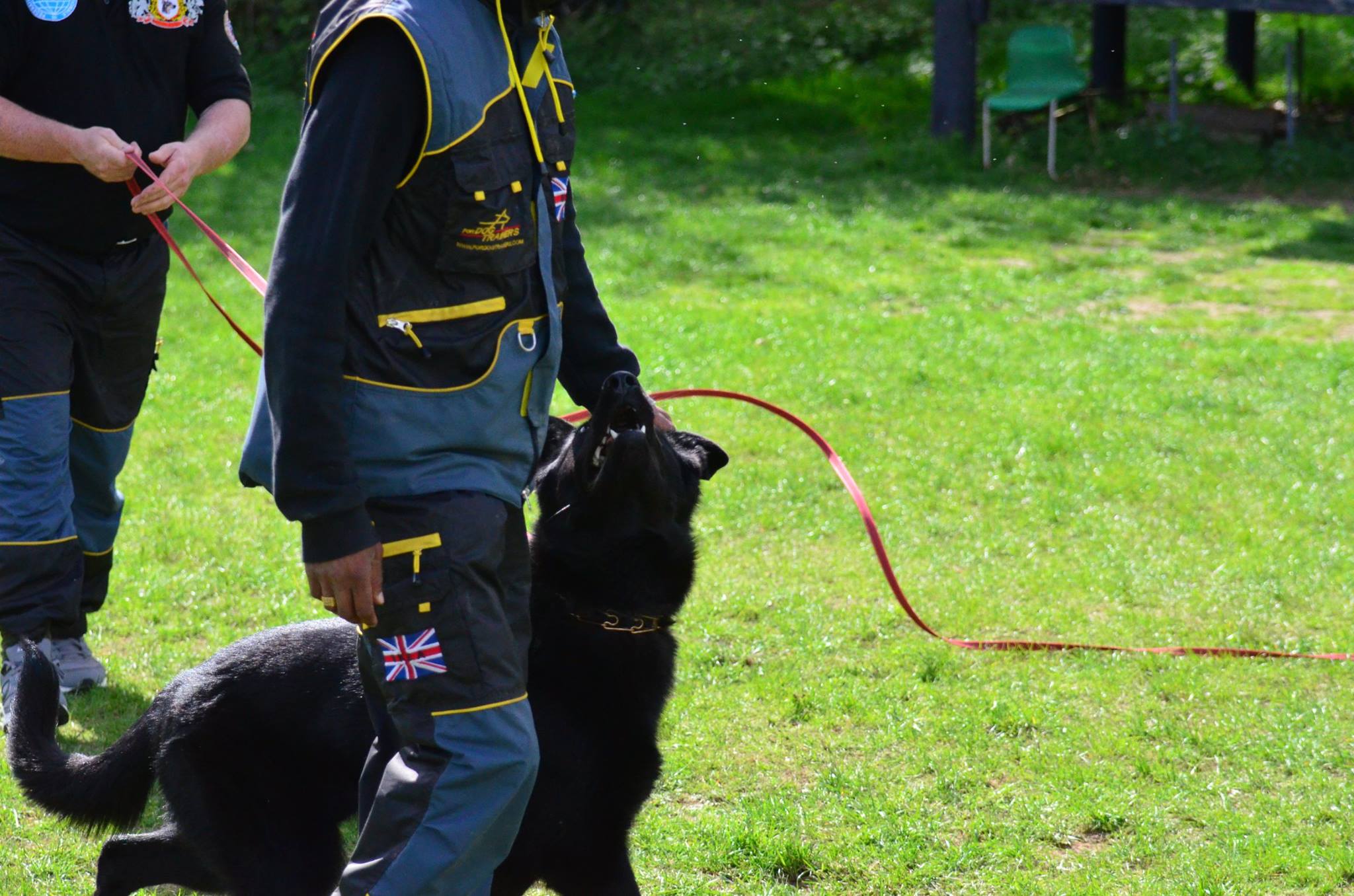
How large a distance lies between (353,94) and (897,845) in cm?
232

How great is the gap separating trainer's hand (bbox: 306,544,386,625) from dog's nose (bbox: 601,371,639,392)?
0.66m

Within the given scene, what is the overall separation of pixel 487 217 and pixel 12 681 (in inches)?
69.5

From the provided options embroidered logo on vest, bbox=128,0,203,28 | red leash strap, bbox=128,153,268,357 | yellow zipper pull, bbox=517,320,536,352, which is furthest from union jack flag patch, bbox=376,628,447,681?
embroidered logo on vest, bbox=128,0,203,28

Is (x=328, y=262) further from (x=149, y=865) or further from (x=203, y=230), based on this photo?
(x=203, y=230)

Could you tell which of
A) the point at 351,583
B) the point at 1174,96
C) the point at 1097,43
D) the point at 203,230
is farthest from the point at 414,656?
the point at 1097,43

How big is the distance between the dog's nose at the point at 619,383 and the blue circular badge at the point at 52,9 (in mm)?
2096

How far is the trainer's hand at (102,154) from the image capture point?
12.1ft

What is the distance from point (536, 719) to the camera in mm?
2766

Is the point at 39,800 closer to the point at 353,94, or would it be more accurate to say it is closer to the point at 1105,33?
the point at 353,94

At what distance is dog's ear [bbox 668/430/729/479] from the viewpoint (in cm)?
312

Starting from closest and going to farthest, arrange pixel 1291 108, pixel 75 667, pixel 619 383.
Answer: pixel 619 383
pixel 75 667
pixel 1291 108

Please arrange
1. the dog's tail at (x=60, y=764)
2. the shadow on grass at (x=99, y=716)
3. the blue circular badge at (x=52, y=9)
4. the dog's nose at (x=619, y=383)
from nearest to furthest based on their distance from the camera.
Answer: the dog's nose at (x=619, y=383)
the dog's tail at (x=60, y=764)
the blue circular badge at (x=52, y=9)
the shadow on grass at (x=99, y=716)

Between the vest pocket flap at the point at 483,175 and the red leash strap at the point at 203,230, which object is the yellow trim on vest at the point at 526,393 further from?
the red leash strap at the point at 203,230

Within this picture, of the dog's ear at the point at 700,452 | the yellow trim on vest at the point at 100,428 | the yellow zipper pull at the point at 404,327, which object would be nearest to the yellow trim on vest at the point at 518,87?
the yellow zipper pull at the point at 404,327
